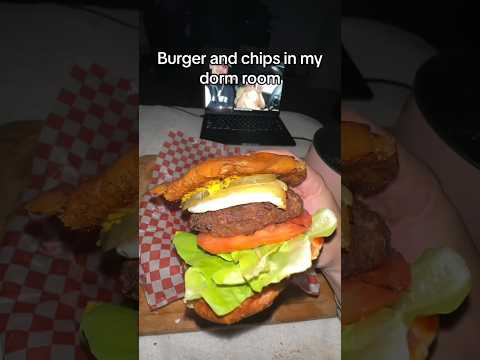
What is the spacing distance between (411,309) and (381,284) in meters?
0.07

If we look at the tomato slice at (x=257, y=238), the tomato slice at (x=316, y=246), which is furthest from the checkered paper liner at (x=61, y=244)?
the tomato slice at (x=316, y=246)

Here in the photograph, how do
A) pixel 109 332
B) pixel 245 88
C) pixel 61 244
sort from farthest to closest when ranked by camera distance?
pixel 61 244 < pixel 109 332 < pixel 245 88

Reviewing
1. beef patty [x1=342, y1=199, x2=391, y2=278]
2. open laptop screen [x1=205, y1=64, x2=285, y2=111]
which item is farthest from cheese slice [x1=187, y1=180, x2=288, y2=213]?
beef patty [x1=342, y1=199, x2=391, y2=278]

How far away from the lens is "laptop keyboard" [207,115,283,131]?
22.7 inches

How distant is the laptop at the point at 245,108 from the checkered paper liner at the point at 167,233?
4 cm

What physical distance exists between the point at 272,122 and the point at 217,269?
228mm

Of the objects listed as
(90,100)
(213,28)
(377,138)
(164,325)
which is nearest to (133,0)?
(90,100)

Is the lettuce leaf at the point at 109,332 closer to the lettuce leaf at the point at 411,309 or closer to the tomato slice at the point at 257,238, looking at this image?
the tomato slice at the point at 257,238

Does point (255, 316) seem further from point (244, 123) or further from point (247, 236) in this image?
point (244, 123)

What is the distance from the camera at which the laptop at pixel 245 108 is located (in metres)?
0.57

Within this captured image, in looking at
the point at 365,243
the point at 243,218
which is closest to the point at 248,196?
the point at 243,218

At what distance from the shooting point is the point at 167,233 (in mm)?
662

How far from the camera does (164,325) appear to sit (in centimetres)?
62

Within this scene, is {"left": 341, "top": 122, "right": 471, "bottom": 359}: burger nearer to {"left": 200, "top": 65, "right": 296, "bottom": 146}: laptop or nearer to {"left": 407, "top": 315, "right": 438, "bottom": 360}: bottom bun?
{"left": 407, "top": 315, "right": 438, "bottom": 360}: bottom bun
